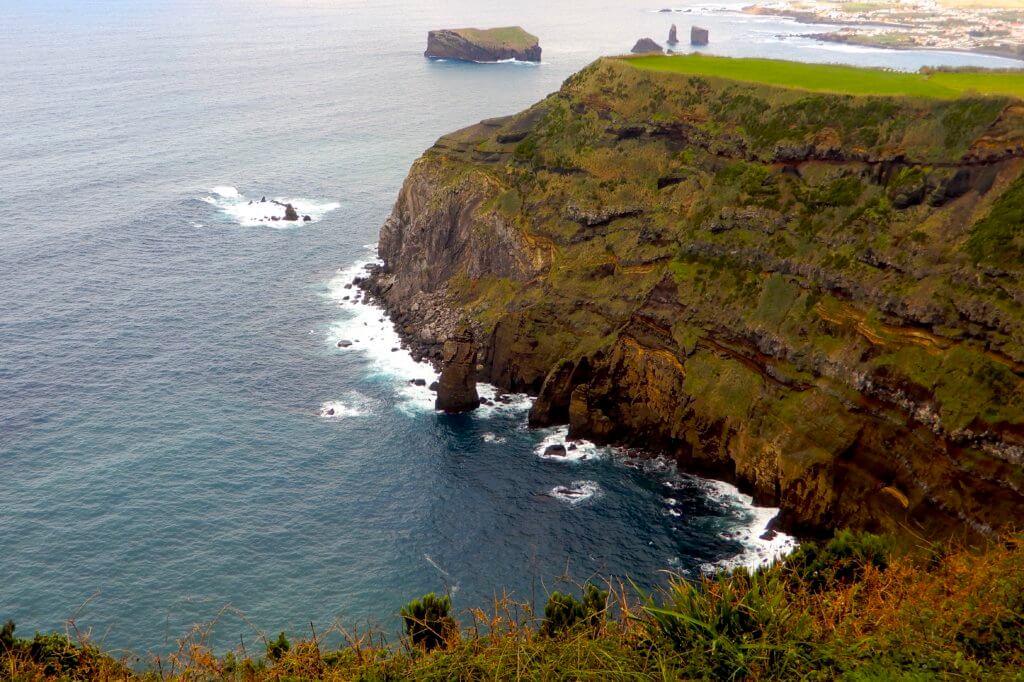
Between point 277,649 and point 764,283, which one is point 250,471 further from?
point 764,283

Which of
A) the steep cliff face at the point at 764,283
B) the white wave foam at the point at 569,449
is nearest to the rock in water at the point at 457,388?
the steep cliff face at the point at 764,283

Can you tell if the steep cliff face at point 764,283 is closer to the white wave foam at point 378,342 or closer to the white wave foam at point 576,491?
the white wave foam at point 378,342

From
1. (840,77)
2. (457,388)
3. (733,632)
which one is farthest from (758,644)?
(840,77)

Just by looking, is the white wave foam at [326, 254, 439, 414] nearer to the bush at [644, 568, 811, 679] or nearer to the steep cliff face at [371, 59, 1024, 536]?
the steep cliff face at [371, 59, 1024, 536]

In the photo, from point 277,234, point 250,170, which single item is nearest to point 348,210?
point 277,234

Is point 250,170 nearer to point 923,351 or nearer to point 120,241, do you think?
point 120,241

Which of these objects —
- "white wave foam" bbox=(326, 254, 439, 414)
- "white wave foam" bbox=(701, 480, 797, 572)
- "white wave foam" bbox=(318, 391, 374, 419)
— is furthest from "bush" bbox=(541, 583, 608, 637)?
"white wave foam" bbox=(318, 391, 374, 419)
